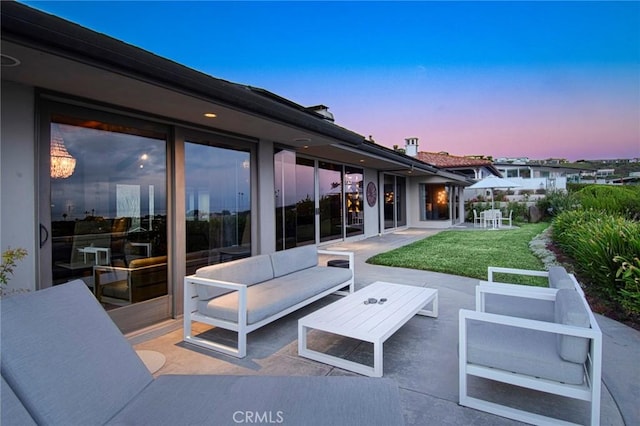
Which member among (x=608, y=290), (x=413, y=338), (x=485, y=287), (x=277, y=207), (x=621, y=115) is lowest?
(x=413, y=338)

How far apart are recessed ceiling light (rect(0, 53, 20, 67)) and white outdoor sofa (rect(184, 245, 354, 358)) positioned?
7.52ft

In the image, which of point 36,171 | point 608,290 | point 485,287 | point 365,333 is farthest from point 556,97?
point 36,171

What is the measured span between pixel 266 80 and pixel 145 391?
1049 cm

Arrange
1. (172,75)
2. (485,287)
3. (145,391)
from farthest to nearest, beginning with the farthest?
(485,287) → (172,75) → (145,391)

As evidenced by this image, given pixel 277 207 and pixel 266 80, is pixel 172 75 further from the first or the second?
pixel 266 80

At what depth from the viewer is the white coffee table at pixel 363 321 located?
2.82m

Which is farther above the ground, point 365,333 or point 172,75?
point 172,75

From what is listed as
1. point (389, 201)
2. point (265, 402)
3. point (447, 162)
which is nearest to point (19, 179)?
point (265, 402)

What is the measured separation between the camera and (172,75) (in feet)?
8.98

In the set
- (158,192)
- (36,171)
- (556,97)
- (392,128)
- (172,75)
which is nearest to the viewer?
(172,75)

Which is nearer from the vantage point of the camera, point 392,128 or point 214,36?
point 214,36

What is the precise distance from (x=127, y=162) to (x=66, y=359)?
2.76m

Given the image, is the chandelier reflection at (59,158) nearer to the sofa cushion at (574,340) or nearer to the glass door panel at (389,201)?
the sofa cushion at (574,340)

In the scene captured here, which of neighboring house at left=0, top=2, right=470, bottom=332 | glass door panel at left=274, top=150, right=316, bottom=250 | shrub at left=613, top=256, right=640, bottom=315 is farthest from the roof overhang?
shrub at left=613, top=256, right=640, bottom=315
